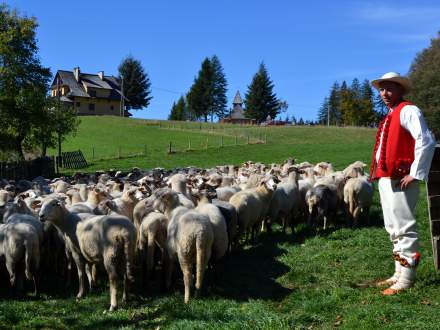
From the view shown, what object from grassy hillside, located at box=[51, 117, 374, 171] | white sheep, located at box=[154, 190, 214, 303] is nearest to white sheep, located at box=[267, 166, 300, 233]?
white sheep, located at box=[154, 190, 214, 303]

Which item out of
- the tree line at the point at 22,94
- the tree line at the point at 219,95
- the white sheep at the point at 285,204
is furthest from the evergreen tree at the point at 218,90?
the white sheep at the point at 285,204

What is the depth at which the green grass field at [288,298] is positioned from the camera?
6.30 metres

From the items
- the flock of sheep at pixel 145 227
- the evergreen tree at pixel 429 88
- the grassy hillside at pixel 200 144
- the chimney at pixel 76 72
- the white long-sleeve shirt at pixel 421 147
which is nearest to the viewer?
the white long-sleeve shirt at pixel 421 147

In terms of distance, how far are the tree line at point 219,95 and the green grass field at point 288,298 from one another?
90.7 m

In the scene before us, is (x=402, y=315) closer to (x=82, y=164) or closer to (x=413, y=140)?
(x=413, y=140)

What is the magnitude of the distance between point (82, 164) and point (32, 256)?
30.2 m

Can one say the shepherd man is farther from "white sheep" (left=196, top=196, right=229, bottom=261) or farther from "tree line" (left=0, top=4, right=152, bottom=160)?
"tree line" (left=0, top=4, right=152, bottom=160)

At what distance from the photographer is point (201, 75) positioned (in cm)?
10806

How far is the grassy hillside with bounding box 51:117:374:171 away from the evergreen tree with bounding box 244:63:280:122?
1180 inches

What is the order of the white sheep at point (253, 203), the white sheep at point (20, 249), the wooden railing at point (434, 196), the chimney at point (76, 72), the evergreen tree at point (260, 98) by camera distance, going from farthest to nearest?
1. the evergreen tree at point (260, 98)
2. the chimney at point (76, 72)
3. the white sheep at point (253, 203)
4. the white sheep at point (20, 249)
5. the wooden railing at point (434, 196)

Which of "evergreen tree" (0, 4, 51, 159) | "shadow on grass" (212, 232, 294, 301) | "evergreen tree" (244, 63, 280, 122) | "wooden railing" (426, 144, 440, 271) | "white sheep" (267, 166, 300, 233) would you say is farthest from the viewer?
"evergreen tree" (244, 63, 280, 122)

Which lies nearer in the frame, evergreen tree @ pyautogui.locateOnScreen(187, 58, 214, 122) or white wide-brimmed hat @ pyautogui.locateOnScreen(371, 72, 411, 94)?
white wide-brimmed hat @ pyautogui.locateOnScreen(371, 72, 411, 94)

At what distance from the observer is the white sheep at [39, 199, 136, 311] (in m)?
7.92

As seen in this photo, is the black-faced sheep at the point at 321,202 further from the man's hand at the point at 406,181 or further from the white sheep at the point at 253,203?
the man's hand at the point at 406,181
